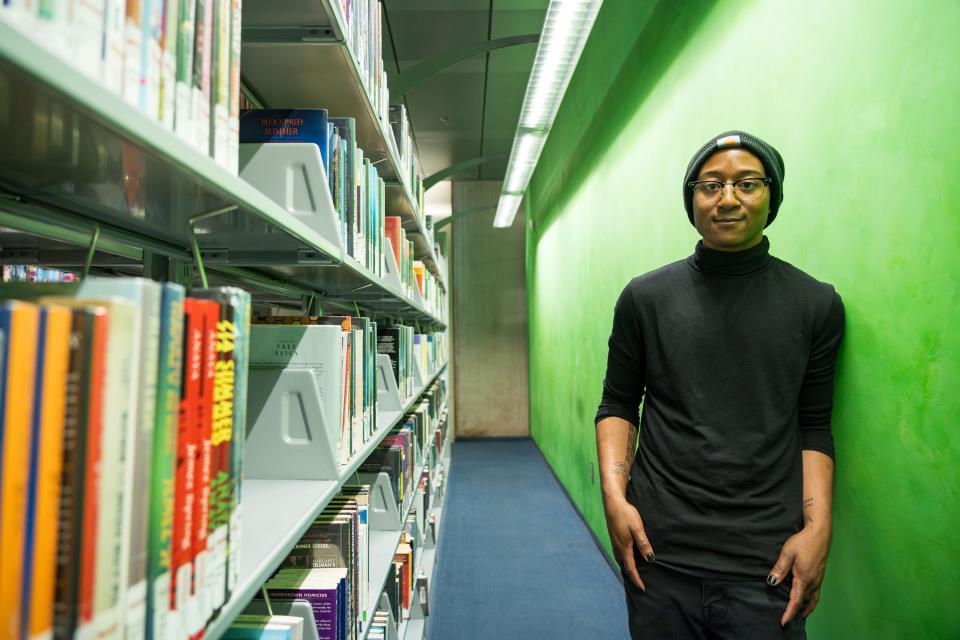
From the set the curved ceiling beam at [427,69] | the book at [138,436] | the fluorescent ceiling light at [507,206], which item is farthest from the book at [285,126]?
the fluorescent ceiling light at [507,206]

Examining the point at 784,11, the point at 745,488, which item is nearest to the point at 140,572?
the point at 745,488

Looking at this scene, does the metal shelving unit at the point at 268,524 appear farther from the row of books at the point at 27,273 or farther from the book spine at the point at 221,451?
the row of books at the point at 27,273

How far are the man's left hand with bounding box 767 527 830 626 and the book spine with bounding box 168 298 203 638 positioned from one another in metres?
1.10

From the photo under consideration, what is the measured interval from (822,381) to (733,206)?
0.43 meters

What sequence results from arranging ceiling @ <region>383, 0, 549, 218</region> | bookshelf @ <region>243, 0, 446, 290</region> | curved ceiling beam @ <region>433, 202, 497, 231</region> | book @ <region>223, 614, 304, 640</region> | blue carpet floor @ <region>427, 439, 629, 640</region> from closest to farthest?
book @ <region>223, 614, 304, 640</region> < bookshelf @ <region>243, 0, 446, 290</region> < blue carpet floor @ <region>427, 439, 629, 640</region> < ceiling @ <region>383, 0, 549, 218</region> < curved ceiling beam @ <region>433, 202, 497, 231</region>

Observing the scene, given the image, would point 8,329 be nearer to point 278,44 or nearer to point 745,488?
point 278,44

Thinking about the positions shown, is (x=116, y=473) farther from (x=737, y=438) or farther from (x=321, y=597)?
(x=737, y=438)

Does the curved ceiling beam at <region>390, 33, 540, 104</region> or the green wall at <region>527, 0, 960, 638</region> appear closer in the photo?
the green wall at <region>527, 0, 960, 638</region>

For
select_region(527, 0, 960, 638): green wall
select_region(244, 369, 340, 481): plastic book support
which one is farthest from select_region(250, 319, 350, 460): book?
select_region(527, 0, 960, 638): green wall

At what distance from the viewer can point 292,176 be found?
3.18 feet

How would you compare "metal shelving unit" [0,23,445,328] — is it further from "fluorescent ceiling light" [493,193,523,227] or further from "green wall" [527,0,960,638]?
"fluorescent ceiling light" [493,193,523,227]

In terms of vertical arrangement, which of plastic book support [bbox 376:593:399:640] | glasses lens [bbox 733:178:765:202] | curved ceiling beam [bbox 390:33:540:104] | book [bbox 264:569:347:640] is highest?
curved ceiling beam [bbox 390:33:540:104]

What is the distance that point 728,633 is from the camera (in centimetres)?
114

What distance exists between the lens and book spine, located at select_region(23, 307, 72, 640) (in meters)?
0.35
